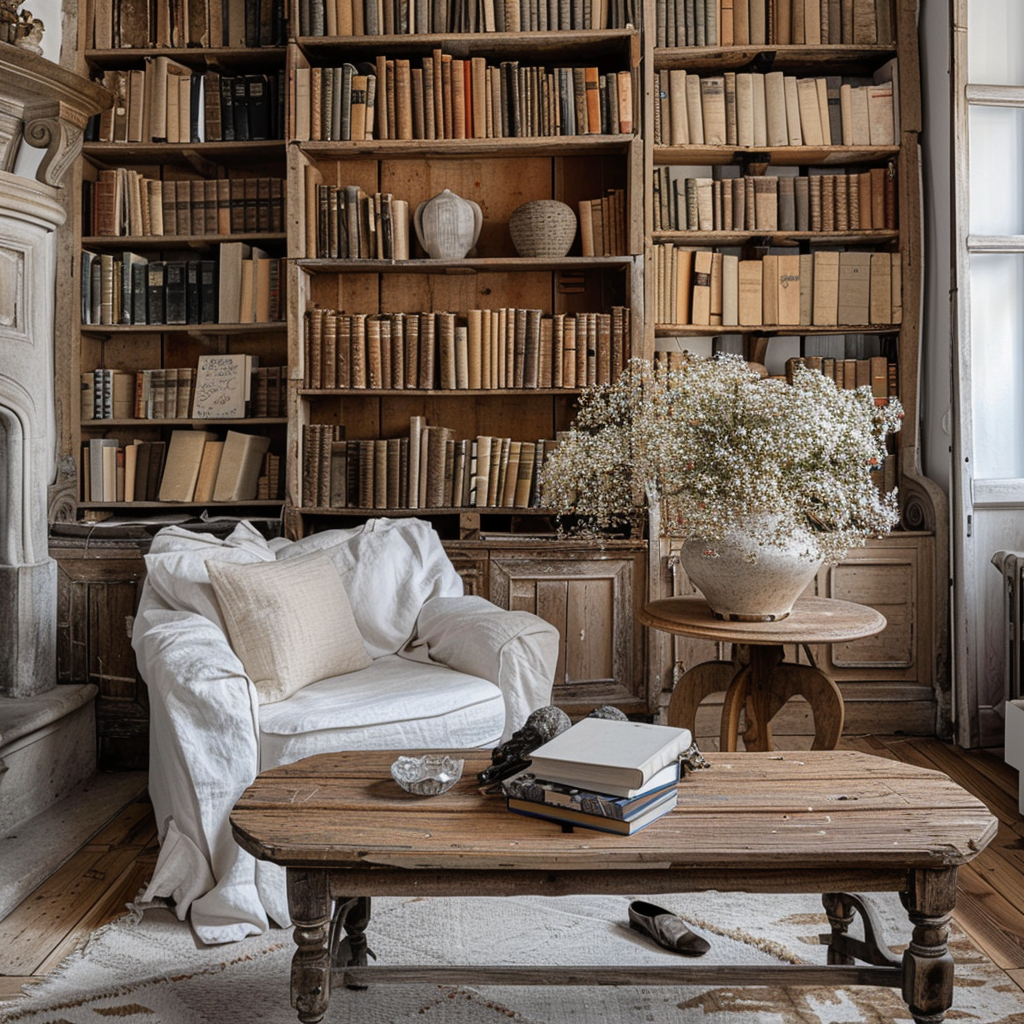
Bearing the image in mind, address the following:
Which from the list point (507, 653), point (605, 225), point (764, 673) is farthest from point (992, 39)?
point (507, 653)

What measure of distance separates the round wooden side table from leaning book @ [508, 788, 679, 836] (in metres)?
0.76

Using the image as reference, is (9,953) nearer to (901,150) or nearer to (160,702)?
(160,702)

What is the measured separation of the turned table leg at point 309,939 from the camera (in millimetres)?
1455

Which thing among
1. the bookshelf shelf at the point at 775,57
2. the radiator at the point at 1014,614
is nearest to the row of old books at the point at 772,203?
the bookshelf shelf at the point at 775,57

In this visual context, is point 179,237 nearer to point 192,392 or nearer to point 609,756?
point 192,392

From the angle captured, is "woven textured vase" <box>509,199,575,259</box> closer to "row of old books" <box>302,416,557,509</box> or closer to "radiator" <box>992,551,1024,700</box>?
"row of old books" <box>302,416,557,509</box>

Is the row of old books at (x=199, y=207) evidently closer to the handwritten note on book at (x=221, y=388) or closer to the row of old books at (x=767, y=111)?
the handwritten note on book at (x=221, y=388)

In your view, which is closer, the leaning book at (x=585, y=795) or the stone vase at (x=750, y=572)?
the leaning book at (x=585, y=795)

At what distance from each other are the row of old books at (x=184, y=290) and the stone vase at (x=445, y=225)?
0.54 m

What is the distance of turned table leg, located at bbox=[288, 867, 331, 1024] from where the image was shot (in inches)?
57.3

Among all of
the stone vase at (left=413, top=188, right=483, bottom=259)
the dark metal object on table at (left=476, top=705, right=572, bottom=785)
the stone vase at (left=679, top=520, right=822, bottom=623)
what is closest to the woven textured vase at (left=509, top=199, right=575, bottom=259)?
the stone vase at (left=413, top=188, right=483, bottom=259)

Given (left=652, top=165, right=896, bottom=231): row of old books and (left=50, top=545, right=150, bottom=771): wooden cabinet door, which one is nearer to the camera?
(left=50, top=545, right=150, bottom=771): wooden cabinet door

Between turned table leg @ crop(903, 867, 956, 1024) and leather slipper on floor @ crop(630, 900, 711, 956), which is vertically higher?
turned table leg @ crop(903, 867, 956, 1024)

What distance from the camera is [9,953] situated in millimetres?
2057
